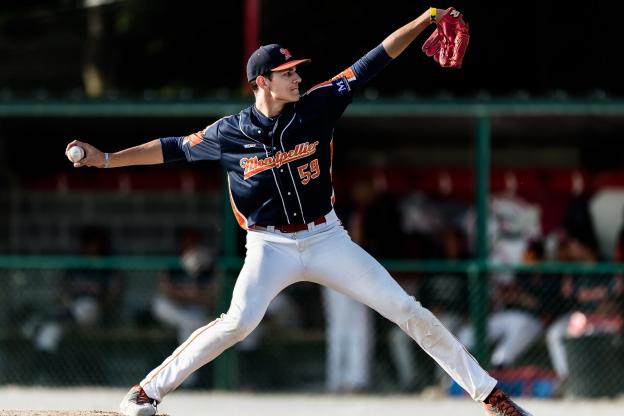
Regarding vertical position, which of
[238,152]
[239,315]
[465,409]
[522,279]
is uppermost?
[238,152]

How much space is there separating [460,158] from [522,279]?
2574 millimetres

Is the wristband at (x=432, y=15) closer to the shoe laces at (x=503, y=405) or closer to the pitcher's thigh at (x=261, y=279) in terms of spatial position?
the pitcher's thigh at (x=261, y=279)

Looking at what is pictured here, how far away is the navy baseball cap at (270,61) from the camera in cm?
711

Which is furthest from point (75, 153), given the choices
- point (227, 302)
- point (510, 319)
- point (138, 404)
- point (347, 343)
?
point (510, 319)

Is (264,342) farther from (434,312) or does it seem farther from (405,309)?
(405,309)

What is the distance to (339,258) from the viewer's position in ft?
23.0

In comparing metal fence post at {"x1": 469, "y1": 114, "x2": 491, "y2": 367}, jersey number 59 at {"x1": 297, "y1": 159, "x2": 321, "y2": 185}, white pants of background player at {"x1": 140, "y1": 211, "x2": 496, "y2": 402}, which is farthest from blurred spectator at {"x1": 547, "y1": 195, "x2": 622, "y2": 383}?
jersey number 59 at {"x1": 297, "y1": 159, "x2": 321, "y2": 185}

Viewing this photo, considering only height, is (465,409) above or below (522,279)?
below

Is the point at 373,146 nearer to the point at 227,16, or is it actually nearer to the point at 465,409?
the point at 227,16

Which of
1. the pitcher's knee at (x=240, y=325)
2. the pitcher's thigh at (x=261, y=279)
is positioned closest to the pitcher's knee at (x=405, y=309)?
the pitcher's thigh at (x=261, y=279)

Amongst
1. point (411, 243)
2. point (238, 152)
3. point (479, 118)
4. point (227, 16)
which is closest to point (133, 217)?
point (227, 16)

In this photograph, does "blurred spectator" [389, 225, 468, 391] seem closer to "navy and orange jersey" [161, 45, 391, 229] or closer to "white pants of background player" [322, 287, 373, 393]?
"white pants of background player" [322, 287, 373, 393]

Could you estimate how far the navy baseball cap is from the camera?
280 inches

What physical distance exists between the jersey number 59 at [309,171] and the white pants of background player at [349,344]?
4.22 meters
